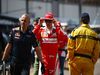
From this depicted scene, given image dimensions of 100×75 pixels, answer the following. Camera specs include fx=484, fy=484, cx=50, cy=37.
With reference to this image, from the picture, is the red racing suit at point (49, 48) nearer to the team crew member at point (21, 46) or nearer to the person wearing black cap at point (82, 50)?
the team crew member at point (21, 46)

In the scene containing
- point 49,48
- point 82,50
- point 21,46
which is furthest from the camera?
point 49,48

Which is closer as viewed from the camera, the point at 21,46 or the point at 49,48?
the point at 21,46

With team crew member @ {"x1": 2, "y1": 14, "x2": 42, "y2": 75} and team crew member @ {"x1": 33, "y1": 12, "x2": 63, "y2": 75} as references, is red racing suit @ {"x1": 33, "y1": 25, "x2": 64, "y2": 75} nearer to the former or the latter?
team crew member @ {"x1": 33, "y1": 12, "x2": 63, "y2": 75}

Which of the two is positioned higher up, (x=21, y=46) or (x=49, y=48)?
(x=21, y=46)

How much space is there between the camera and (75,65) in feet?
31.0

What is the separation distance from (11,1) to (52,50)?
Answer: 120 feet

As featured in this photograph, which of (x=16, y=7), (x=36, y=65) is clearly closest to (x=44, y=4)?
(x=16, y=7)

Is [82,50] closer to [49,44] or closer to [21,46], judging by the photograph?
[21,46]

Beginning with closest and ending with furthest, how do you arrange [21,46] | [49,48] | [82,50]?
[82,50] < [21,46] < [49,48]

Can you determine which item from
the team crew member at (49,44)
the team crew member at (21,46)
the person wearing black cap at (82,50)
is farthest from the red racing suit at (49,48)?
the person wearing black cap at (82,50)

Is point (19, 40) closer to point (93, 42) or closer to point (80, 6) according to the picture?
point (93, 42)

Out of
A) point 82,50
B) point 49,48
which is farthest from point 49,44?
point 82,50

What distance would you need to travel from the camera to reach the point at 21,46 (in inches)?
384

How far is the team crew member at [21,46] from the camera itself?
975 centimetres
